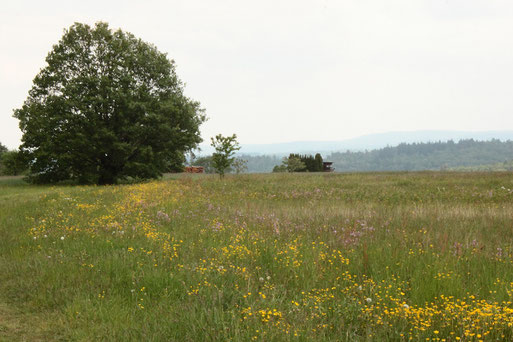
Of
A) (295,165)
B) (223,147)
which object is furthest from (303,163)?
(223,147)

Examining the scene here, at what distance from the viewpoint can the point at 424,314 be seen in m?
4.24

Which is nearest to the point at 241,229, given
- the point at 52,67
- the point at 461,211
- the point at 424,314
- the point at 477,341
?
the point at 424,314

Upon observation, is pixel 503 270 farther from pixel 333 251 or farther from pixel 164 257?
pixel 164 257

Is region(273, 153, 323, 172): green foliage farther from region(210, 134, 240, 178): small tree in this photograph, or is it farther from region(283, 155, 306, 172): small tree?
region(210, 134, 240, 178): small tree

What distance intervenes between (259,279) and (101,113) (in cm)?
2952

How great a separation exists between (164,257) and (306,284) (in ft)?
10.5

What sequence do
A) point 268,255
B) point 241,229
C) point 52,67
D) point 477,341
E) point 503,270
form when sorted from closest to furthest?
point 477,341
point 503,270
point 268,255
point 241,229
point 52,67

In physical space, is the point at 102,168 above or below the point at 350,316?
above

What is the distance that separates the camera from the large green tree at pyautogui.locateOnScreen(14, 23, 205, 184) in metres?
28.9

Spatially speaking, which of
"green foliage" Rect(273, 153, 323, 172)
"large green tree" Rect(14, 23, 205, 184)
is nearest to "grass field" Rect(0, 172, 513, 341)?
"large green tree" Rect(14, 23, 205, 184)

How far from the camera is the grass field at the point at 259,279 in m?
4.24

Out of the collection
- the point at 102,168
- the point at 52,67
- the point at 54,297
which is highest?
the point at 52,67

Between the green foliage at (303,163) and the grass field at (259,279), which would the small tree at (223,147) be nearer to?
the grass field at (259,279)

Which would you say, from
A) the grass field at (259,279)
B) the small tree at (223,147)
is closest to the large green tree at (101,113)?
the small tree at (223,147)
